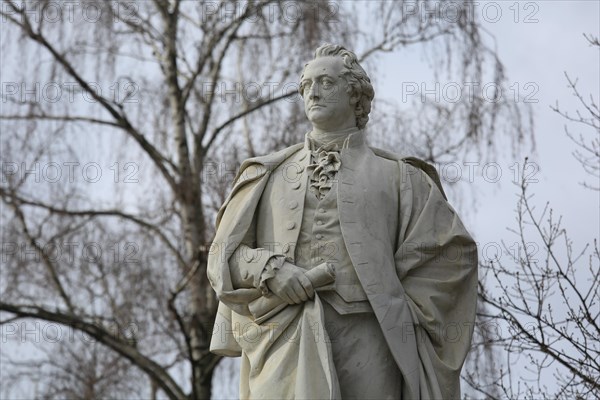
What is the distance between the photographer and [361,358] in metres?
10.5

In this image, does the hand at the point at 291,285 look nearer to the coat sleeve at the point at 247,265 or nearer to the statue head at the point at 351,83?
the coat sleeve at the point at 247,265

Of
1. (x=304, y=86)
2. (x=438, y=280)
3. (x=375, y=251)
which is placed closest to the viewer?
(x=375, y=251)

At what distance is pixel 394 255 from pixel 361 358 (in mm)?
696

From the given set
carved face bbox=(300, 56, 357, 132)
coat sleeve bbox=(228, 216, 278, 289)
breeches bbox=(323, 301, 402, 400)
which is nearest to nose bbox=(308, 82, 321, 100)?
carved face bbox=(300, 56, 357, 132)

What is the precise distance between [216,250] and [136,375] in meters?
11.1

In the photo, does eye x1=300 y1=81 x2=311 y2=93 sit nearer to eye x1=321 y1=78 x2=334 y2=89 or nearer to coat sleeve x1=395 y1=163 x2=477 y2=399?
eye x1=321 y1=78 x2=334 y2=89

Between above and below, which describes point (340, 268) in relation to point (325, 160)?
below

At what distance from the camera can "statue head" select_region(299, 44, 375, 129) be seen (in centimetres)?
1112

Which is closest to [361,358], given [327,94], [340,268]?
[340,268]

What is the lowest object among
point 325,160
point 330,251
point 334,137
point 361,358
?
point 361,358

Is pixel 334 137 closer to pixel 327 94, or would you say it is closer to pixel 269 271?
pixel 327 94

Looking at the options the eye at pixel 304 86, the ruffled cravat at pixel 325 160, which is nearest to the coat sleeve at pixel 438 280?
the ruffled cravat at pixel 325 160

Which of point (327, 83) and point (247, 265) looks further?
point (327, 83)

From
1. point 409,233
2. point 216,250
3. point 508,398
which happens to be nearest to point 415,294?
point 409,233
